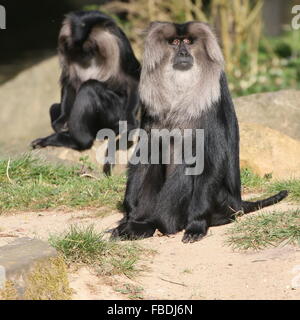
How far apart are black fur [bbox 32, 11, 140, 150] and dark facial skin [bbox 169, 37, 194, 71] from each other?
261cm

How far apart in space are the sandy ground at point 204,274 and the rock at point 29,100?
5665 millimetres

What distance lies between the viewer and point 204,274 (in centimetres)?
455

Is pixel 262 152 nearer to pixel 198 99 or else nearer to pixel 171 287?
pixel 198 99

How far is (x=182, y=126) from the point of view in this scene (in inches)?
210

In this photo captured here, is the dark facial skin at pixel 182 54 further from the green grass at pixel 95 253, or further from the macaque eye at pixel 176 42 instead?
the green grass at pixel 95 253

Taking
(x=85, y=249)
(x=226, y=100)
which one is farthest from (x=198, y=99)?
(x=85, y=249)

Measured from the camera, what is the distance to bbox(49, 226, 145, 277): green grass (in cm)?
452

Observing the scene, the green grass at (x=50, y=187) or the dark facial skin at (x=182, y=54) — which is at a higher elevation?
the dark facial skin at (x=182, y=54)

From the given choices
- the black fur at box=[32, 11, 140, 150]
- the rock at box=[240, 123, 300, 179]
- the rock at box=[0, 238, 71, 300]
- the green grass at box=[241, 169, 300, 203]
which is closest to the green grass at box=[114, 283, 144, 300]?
the rock at box=[0, 238, 71, 300]

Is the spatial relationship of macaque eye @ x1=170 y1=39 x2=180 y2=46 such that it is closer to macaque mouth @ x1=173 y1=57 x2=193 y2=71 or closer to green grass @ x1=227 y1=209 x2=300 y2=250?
macaque mouth @ x1=173 y1=57 x2=193 y2=71

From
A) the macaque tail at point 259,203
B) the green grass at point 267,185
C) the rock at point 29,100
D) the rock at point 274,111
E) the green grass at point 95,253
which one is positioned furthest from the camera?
the rock at point 29,100

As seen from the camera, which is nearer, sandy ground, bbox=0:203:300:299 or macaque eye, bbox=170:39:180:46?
sandy ground, bbox=0:203:300:299

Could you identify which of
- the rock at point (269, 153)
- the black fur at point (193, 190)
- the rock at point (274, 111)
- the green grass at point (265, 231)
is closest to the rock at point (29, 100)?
the rock at point (274, 111)

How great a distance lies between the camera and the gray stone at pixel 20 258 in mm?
3791
